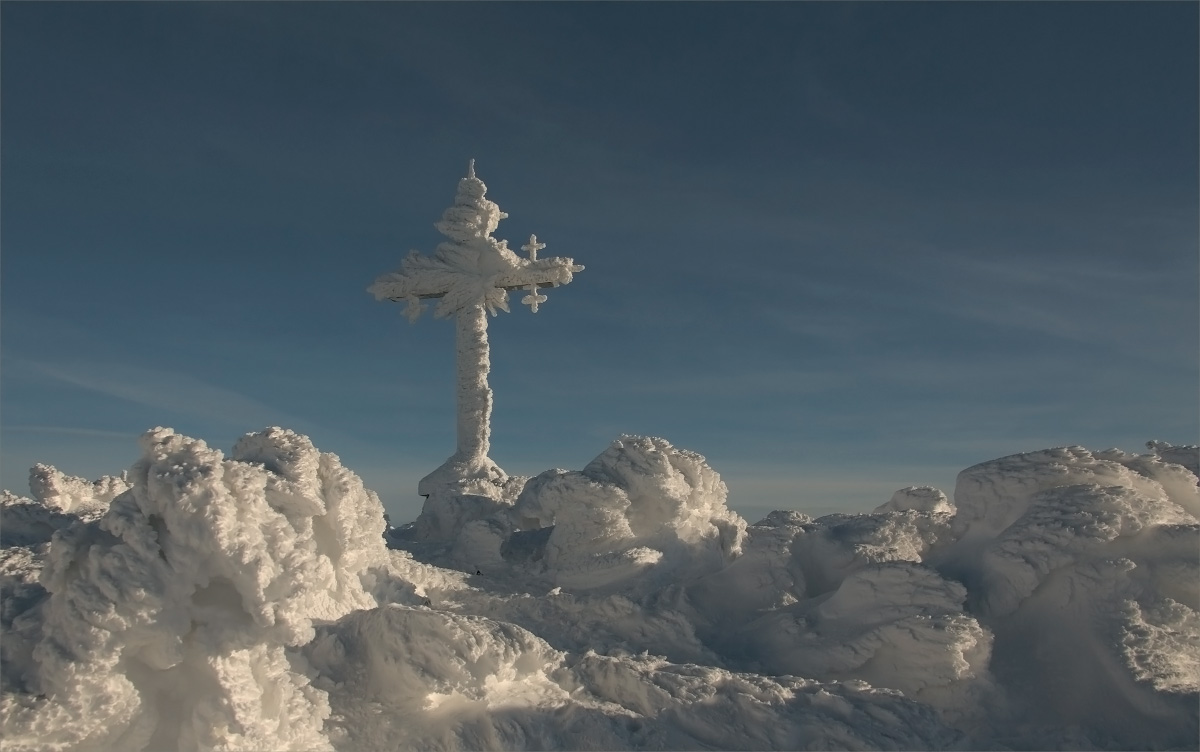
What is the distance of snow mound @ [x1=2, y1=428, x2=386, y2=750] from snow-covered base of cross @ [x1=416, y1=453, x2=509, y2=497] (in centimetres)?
1006

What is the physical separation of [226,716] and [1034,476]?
925 centimetres

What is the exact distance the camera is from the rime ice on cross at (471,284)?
17734mm

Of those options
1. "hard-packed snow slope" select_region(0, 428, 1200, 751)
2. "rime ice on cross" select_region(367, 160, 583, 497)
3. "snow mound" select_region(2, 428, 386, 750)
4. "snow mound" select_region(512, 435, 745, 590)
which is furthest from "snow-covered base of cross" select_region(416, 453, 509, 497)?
"snow mound" select_region(2, 428, 386, 750)

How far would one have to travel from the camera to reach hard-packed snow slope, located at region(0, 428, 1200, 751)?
6430 millimetres

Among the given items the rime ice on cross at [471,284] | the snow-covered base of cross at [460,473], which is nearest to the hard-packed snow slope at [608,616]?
the snow-covered base of cross at [460,473]

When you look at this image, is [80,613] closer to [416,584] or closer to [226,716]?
[226,716]

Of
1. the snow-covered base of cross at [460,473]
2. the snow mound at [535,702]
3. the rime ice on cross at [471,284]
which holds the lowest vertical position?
the snow mound at [535,702]

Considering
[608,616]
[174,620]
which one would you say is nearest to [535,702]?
[608,616]

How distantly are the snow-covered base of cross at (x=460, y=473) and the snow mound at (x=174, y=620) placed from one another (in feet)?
33.0

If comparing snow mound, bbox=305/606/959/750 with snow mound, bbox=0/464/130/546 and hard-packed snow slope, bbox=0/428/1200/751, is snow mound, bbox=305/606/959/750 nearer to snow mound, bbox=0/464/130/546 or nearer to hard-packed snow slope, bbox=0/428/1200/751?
hard-packed snow slope, bbox=0/428/1200/751

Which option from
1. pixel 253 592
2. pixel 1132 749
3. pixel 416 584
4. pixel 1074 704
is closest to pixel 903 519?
pixel 1074 704

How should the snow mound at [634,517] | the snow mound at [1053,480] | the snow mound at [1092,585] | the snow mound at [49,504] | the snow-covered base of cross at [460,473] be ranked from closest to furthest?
the snow mound at [1092,585]
the snow mound at [49,504]
the snow mound at [1053,480]
the snow mound at [634,517]
the snow-covered base of cross at [460,473]

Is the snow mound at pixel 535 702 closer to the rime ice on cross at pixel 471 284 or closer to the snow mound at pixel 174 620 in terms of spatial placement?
the snow mound at pixel 174 620

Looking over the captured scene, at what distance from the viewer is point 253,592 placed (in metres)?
6.37
